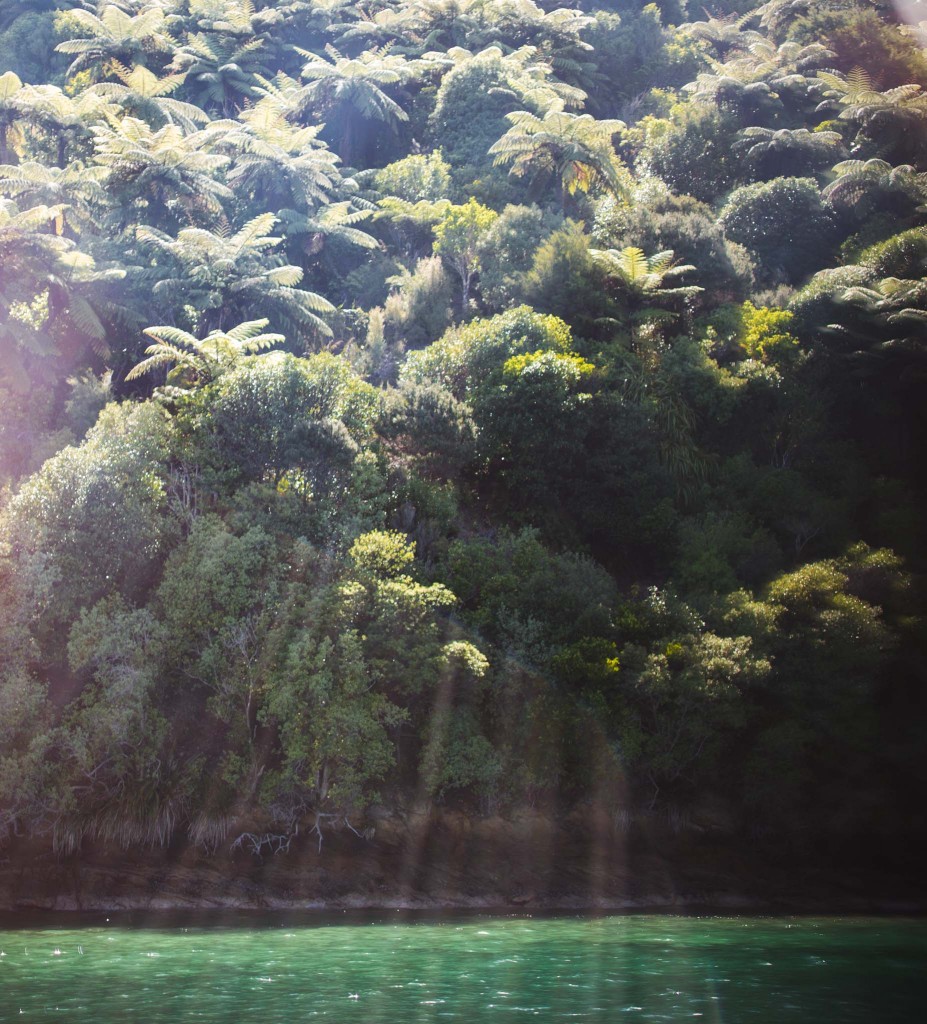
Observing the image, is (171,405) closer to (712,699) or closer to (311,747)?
(311,747)

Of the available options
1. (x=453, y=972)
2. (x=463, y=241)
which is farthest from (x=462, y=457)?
(x=453, y=972)

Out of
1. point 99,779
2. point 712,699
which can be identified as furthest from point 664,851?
point 99,779

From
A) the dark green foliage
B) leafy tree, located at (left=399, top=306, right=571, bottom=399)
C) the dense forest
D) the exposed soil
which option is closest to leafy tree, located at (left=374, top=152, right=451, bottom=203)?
the dense forest

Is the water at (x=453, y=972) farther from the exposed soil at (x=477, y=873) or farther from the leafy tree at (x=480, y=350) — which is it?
the leafy tree at (x=480, y=350)

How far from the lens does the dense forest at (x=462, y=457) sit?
22.7 meters

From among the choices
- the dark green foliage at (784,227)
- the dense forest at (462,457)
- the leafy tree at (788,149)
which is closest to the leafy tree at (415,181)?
the dense forest at (462,457)

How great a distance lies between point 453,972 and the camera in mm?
15211

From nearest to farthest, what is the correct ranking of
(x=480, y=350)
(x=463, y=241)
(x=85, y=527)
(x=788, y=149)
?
(x=85, y=527) < (x=480, y=350) < (x=463, y=241) < (x=788, y=149)

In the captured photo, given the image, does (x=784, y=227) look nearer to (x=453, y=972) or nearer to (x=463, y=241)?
(x=463, y=241)

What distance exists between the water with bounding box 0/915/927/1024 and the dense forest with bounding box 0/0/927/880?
4.08 meters

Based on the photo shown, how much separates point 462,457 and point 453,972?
16.7 metres

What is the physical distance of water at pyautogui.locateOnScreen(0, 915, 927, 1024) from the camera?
42.3 feet

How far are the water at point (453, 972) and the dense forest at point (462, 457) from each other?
4.08 meters

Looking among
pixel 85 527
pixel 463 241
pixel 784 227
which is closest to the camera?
pixel 85 527
